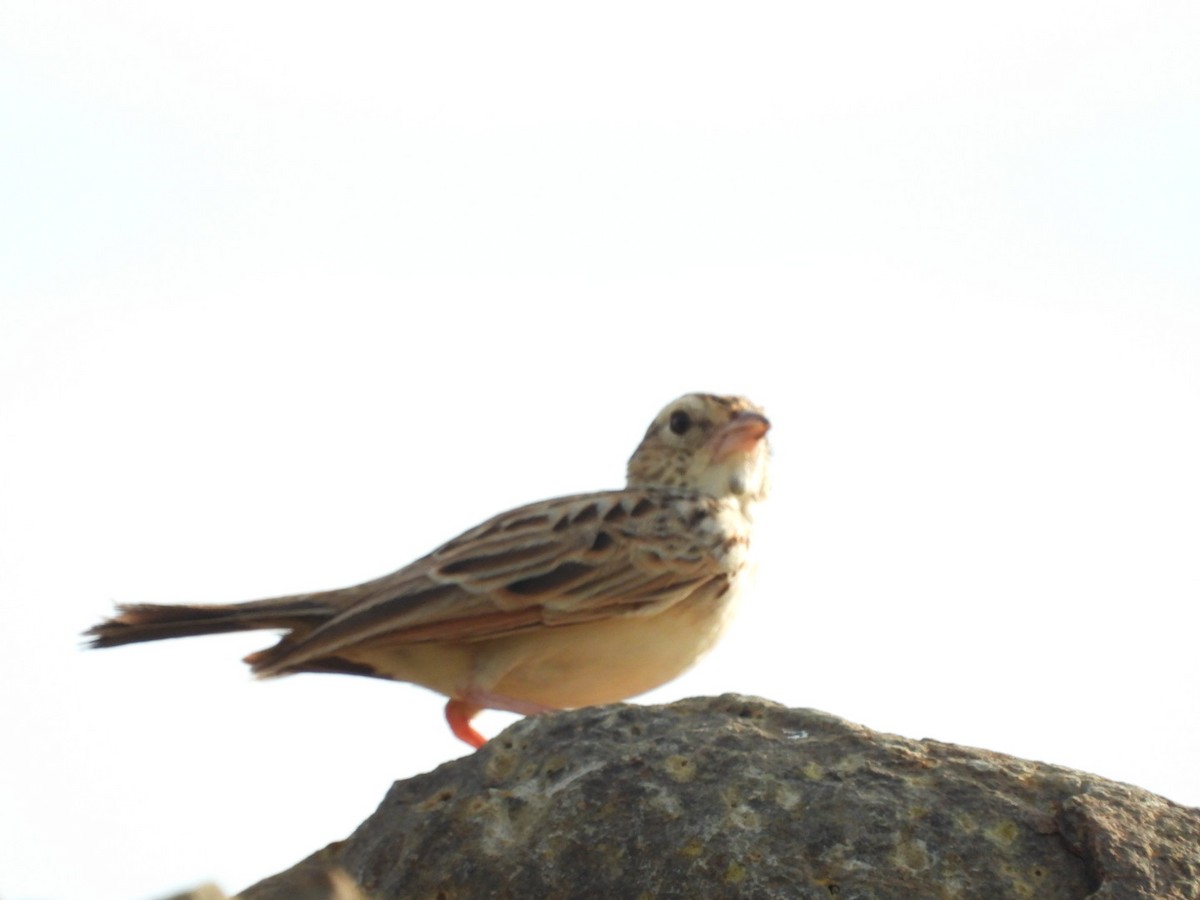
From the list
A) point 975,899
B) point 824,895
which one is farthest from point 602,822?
point 975,899

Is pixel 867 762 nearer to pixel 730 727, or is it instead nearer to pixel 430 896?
pixel 730 727

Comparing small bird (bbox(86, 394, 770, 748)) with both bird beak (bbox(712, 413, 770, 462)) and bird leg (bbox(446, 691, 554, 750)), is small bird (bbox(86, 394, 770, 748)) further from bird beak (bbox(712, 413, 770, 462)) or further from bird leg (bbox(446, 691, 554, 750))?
bird beak (bbox(712, 413, 770, 462))

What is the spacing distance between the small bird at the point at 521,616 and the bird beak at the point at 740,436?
1084mm

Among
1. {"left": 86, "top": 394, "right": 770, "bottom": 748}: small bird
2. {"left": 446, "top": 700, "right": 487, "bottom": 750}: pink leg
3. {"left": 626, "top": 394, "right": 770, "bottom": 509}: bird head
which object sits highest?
{"left": 626, "top": 394, "right": 770, "bottom": 509}: bird head

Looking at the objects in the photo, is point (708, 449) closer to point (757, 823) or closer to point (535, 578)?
point (535, 578)

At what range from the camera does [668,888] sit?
616 cm

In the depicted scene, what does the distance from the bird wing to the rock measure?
2.55 meters

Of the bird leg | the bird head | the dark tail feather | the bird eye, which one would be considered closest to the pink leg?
the bird leg

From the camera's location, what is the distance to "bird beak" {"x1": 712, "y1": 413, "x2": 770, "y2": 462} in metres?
11.6

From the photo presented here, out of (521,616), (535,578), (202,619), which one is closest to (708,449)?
(535,578)

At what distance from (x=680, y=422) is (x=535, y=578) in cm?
254

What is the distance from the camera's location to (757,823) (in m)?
6.32

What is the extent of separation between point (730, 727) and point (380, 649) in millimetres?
3156

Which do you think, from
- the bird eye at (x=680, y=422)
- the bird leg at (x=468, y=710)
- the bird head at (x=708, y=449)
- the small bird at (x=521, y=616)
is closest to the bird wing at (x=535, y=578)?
the small bird at (x=521, y=616)
